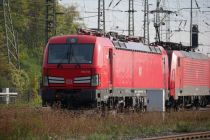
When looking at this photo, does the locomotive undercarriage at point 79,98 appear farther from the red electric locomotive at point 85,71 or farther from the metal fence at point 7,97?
the metal fence at point 7,97

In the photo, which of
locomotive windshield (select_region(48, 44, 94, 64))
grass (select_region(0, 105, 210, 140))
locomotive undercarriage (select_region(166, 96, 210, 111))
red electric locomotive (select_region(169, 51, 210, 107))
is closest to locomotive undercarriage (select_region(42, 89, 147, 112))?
locomotive windshield (select_region(48, 44, 94, 64))

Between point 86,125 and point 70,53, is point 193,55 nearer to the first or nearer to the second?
point 70,53

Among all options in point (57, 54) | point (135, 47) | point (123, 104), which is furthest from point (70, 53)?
point (135, 47)

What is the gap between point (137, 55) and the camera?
28875 millimetres

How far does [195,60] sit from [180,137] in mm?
21000

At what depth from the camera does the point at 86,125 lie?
19.7 m

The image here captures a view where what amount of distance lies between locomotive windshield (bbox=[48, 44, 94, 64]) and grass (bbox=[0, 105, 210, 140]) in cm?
325

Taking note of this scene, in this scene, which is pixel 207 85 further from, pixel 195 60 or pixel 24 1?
pixel 24 1

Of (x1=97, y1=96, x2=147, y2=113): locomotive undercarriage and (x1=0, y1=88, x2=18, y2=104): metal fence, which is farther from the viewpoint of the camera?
(x1=0, y1=88, x2=18, y2=104): metal fence

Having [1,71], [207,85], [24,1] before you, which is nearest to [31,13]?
[24,1]

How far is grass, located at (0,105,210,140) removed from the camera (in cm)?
1723

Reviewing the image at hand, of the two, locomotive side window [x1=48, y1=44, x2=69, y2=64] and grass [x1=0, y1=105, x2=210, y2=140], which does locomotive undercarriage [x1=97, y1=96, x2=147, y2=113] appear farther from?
locomotive side window [x1=48, y1=44, x2=69, y2=64]

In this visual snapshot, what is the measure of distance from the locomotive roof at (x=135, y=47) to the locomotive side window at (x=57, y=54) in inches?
104

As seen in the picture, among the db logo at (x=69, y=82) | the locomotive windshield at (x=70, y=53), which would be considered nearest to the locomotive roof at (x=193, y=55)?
the locomotive windshield at (x=70, y=53)
